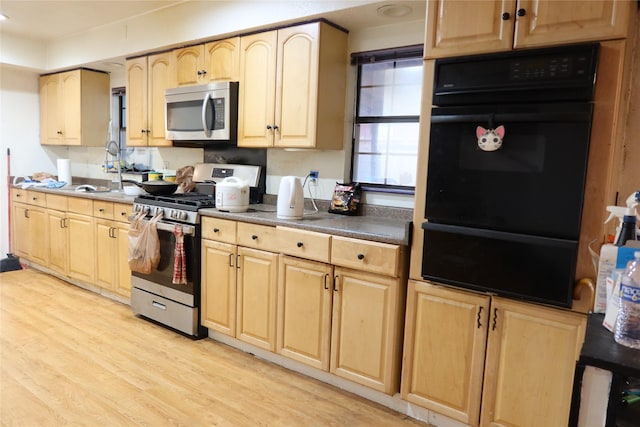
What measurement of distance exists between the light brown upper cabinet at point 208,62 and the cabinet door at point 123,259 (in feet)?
4.29

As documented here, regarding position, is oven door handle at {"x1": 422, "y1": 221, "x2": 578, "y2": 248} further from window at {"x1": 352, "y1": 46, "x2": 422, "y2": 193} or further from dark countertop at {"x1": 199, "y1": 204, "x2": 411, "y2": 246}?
window at {"x1": 352, "y1": 46, "x2": 422, "y2": 193}

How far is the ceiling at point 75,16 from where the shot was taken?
273 centimetres

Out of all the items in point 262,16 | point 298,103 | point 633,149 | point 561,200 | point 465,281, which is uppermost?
point 262,16

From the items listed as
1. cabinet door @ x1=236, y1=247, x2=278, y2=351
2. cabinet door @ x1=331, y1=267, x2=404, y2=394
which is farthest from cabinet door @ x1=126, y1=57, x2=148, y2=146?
cabinet door @ x1=331, y1=267, x2=404, y2=394

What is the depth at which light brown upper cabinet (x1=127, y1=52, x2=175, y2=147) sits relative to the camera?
3.61 m

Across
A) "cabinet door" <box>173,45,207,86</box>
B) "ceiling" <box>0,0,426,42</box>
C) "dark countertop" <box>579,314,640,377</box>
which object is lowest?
"dark countertop" <box>579,314,640,377</box>

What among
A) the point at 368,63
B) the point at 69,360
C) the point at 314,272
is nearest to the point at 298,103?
the point at 368,63

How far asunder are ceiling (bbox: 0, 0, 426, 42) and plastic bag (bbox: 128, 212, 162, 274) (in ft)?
5.75

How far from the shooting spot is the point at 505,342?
187cm

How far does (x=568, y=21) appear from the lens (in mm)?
1640

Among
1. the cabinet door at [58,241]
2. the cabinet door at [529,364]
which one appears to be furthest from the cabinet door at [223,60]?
the cabinet door at [529,364]

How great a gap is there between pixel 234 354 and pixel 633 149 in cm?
253

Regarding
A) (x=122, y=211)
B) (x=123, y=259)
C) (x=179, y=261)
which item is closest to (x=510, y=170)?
(x=179, y=261)

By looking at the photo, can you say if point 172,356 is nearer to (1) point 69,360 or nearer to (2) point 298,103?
(1) point 69,360
